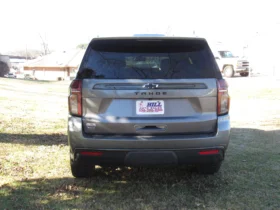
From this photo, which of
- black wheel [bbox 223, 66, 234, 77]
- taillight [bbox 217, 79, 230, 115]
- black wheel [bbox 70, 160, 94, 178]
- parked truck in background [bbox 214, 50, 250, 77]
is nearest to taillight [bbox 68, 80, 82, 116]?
black wheel [bbox 70, 160, 94, 178]

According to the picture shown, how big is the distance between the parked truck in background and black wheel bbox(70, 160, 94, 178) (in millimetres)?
21400

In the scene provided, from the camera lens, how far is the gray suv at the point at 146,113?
134 inches

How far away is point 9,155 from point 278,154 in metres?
4.50

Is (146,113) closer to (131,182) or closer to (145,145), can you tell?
(145,145)

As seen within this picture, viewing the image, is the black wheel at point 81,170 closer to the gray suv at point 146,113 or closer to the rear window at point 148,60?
the gray suv at point 146,113

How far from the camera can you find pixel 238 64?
24312 mm

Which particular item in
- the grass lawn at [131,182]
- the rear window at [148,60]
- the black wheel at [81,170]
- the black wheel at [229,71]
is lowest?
the black wheel at [229,71]

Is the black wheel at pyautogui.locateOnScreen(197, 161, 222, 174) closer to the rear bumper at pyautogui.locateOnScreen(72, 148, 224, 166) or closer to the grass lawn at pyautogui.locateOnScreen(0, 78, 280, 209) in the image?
the grass lawn at pyautogui.locateOnScreen(0, 78, 280, 209)

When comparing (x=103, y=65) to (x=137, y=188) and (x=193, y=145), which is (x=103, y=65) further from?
(x=137, y=188)

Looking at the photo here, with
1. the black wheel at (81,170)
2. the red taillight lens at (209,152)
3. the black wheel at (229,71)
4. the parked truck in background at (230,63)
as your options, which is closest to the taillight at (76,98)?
the black wheel at (81,170)

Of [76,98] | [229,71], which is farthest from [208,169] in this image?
[229,71]

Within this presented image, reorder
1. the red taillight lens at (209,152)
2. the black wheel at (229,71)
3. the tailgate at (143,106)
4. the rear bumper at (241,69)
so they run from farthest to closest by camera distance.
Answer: the black wheel at (229,71) → the rear bumper at (241,69) → the red taillight lens at (209,152) → the tailgate at (143,106)

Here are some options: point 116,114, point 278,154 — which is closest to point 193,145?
point 116,114

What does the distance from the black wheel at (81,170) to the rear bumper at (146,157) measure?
0.52 meters
